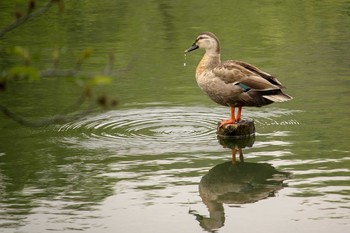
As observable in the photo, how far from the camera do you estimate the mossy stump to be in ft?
36.2

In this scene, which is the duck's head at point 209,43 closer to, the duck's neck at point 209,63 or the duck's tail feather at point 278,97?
the duck's neck at point 209,63

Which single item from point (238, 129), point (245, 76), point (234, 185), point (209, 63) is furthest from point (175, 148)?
point (234, 185)

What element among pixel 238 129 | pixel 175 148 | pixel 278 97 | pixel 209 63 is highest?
pixel 209 63

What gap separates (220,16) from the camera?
2136 centimetres

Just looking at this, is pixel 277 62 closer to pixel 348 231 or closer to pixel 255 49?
pixel 255 49

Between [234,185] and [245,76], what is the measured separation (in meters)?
2.15

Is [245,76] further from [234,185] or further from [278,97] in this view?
[234,185]

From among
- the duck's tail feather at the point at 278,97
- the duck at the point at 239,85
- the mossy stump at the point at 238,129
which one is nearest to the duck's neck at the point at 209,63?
the duck at the point at 239,85

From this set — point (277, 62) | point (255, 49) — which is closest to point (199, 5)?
point (255, 49)

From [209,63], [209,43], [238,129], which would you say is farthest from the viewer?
[209,43]

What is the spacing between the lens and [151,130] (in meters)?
11.6

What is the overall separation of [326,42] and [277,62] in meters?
2.22

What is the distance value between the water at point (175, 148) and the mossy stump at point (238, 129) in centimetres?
16

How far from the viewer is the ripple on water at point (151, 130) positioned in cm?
1084
